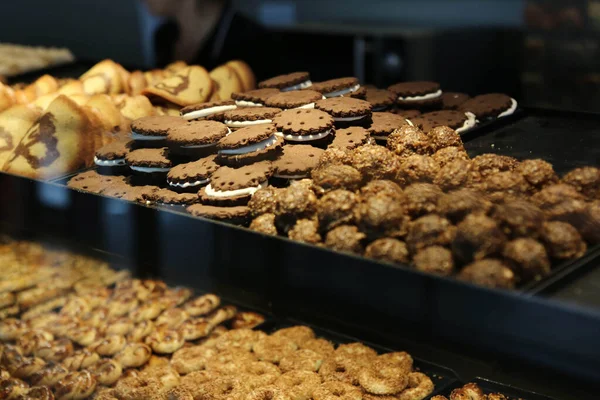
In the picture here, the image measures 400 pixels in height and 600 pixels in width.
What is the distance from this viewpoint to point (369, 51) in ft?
12.8

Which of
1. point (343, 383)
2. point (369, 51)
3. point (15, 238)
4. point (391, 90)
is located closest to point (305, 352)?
point (343, 383)

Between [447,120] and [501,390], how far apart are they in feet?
2.14

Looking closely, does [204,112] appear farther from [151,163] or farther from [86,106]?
[86,106]

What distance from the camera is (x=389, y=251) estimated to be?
1.16 m

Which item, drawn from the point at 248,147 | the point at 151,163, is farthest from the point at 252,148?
the point at 151,163

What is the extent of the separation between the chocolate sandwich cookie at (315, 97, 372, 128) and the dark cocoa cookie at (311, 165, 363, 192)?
1.20 feet

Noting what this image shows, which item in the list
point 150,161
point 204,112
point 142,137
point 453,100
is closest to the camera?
point 150,161

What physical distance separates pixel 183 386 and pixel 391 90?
0.95m

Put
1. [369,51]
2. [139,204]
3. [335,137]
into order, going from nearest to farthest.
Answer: [139,204]
[335,137]
[369,51]

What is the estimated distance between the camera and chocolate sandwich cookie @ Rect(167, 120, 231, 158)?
170 centimetres

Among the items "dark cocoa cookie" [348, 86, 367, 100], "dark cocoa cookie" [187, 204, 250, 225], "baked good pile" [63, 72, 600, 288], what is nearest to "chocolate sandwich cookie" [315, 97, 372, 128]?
"baked good pile" [63, 72, 600, 288]

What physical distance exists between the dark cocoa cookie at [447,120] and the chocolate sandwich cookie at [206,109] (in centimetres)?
49

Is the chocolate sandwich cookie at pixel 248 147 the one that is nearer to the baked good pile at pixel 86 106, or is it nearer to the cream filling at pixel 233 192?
the cream filling at pixel 233 192

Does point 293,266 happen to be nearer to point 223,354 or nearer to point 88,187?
point 88,187
